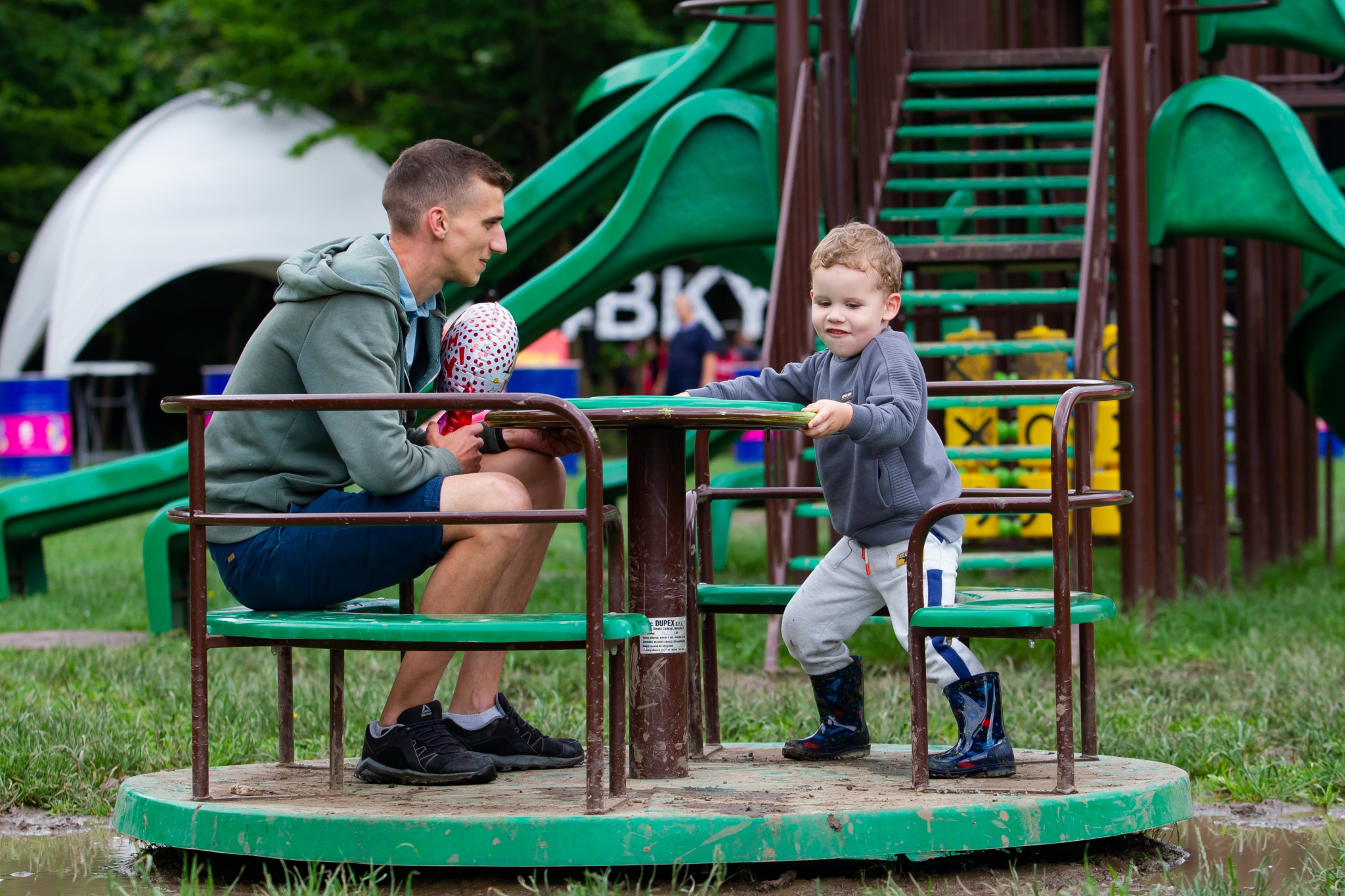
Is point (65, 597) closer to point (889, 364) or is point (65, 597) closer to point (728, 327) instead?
point (889, 364)

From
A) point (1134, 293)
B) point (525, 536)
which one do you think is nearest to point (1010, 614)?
point (525, 536)

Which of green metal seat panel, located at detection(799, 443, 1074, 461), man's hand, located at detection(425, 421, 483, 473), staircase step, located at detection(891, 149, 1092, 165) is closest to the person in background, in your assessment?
staircase step, located at detection(891, 149, 1092, 165)

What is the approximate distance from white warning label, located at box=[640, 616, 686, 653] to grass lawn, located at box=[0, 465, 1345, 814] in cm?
119

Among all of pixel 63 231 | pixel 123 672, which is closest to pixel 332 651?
pixel 123 672

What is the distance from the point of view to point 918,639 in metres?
3.44

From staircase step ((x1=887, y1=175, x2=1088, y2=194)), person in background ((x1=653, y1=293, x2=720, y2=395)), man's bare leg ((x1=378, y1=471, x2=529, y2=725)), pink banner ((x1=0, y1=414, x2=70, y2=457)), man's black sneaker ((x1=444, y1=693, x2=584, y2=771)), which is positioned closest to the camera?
man's bare leg ((x1=378, y1=471, x2=529, y2=725))

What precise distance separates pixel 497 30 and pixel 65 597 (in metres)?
14.7

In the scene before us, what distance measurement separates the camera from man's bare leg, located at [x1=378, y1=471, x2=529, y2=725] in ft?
11.1

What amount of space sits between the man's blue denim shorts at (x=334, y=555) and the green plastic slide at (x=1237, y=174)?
4851 millimetres

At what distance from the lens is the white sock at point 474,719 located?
3900mm

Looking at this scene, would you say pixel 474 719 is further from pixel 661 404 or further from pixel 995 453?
pixel 995 453

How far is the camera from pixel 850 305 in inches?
143

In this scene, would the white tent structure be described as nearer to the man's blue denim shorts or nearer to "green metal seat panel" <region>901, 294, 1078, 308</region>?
"green metal seat panel" <region>901, 294, 1078, 308</region>

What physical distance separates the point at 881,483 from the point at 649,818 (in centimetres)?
99
